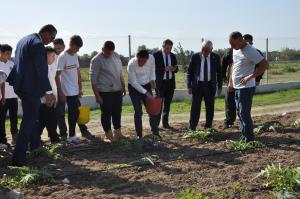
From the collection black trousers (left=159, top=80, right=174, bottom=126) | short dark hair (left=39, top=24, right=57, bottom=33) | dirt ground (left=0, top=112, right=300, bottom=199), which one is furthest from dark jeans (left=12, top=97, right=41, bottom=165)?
black trousers (left=159, top=80, right=174, bottom=126)

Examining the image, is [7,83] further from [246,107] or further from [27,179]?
[246,107]

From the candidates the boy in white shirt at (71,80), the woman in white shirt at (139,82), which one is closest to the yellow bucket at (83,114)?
the boy in white shirt at (71,80)

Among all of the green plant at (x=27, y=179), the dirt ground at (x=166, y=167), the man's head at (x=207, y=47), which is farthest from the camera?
the man's head at (x=207, y=47)

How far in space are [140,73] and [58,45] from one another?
1.56 metres

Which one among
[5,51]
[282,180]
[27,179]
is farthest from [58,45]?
[282,180]

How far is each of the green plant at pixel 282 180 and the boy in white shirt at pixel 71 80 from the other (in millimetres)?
3747

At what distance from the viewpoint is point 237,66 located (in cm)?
772

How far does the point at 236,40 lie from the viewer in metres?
7.39

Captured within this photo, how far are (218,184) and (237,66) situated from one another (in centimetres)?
252

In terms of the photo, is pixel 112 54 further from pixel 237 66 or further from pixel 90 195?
pixel 90 195

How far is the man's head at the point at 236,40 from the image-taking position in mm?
7387

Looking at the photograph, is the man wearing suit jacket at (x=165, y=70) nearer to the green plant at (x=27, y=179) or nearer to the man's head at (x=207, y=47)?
the man's head at (x=207, y=47)

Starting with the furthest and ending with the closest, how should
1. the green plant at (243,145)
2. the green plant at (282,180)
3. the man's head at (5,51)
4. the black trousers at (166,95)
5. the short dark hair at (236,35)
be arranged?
the black trousers at (166,95) → the man's head at (5,51) → the green plant at (243,145) → the short dark hair at (236,35) → the green plant at (282,180)

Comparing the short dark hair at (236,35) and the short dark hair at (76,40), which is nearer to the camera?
the short dark hair at (236,35)
